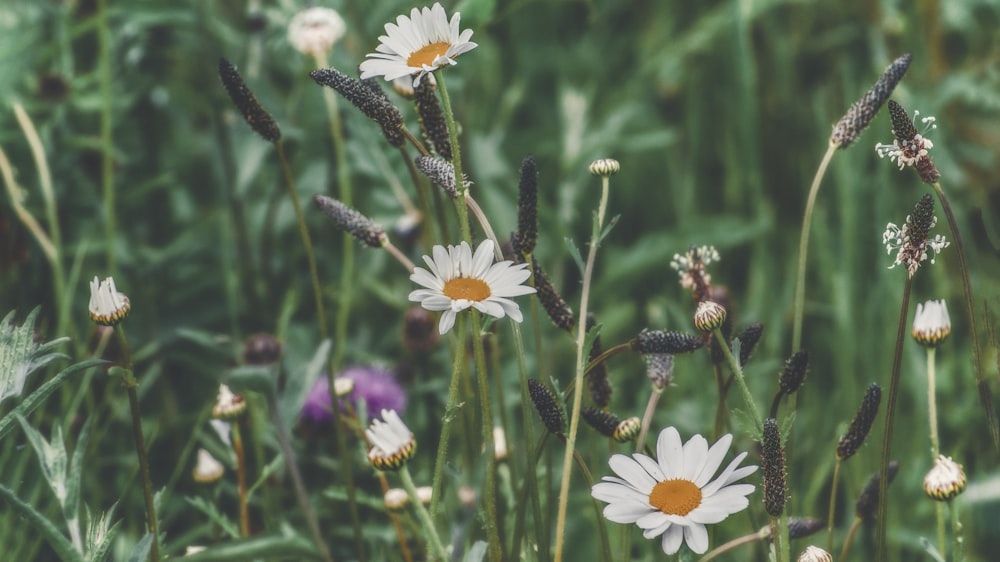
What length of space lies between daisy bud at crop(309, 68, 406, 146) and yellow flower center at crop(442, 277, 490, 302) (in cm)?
11

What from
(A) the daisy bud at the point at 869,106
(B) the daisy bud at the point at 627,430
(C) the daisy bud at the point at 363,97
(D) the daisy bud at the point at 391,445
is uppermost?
(A) the daisy bud at the point at 869,106

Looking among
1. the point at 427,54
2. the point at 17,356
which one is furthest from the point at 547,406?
the point at 17,356

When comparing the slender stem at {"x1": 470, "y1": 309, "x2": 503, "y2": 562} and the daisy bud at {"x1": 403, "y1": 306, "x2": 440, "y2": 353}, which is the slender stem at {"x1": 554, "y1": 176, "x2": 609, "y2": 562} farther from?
the daisy bud at {"x1": 403, "y1": 306, "x2": 440, "y2": 353}

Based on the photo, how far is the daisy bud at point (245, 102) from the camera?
66 cm

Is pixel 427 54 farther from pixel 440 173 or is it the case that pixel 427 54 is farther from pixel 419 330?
pixel 419 330

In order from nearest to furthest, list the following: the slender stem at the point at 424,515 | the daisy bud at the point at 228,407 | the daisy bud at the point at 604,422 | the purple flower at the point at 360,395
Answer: the slender stem at the point at 424,515 → the daisy bud at the point at 604,422 → the daisy bud at the point at 228,407 → the purple flower at the point at 360,395

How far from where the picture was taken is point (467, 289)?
0.57m

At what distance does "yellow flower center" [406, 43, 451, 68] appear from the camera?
0.58 m

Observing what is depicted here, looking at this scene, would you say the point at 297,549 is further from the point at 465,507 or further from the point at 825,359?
the point at 825,359

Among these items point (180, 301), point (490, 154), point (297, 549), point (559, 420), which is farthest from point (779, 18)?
point (297, 549)

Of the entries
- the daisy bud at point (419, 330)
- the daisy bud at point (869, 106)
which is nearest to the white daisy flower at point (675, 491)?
the daisy bud at point (869, 106)

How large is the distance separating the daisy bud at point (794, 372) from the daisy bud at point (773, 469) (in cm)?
7

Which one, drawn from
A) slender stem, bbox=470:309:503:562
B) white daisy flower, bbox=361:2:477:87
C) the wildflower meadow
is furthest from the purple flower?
white daisy flower, bbox=361:2:477:87

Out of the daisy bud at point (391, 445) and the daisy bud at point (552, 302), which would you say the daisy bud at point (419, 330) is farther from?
the daisy bud at point (391, 445)
